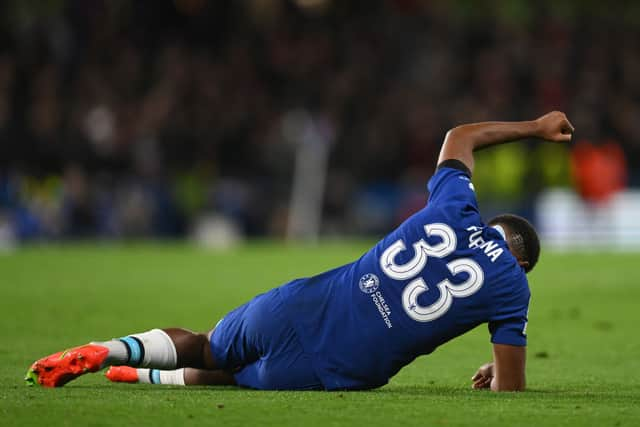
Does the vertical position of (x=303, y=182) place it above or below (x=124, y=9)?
below

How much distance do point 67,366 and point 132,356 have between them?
32cm

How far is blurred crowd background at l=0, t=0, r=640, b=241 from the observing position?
2373 cm

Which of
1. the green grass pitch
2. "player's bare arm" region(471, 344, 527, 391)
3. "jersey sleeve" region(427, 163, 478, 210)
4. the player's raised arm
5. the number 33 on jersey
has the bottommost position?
the green grass pitch

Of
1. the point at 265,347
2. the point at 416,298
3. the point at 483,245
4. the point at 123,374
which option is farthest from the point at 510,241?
the point at 123,374

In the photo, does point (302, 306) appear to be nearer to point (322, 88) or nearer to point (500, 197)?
point (500, 197)

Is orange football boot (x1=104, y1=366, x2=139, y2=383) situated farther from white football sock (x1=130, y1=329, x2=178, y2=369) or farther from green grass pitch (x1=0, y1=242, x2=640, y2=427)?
white football sock (x1=130, y1=329, x2=178, y2=369)

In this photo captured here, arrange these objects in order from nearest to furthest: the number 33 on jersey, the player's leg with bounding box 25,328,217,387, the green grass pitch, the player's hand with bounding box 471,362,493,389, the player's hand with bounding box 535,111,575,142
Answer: the green grass pitch → the number 33 on jersey → the player's leg with bounding box 25,328,217,387 → the player's hand with bounding box 535,111,575,142 → the player's hand with bounding box 471,362,493,389

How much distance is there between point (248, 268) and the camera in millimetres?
17641

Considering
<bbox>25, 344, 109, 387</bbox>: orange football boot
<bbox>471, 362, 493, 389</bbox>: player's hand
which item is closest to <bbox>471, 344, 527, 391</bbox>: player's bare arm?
<bbox>471, 362, 493, 389</bbox>: player's hand

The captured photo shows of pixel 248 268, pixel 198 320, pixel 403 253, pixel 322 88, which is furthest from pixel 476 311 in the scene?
pixel 322 88

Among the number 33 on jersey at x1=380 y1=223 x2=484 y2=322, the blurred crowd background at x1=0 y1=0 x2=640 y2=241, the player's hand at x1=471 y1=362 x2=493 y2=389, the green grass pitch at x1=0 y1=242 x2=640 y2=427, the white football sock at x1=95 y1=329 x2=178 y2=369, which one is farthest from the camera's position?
the blurred crowd background at x1=0 y1=0 x2=640 y2=241

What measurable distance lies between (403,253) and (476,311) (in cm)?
45

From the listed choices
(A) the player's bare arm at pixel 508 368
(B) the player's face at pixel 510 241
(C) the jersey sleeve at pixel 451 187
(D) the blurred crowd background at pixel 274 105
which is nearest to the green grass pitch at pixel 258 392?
(A) the player's bare arm at pixel 508 368

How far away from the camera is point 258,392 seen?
6.57 metres
